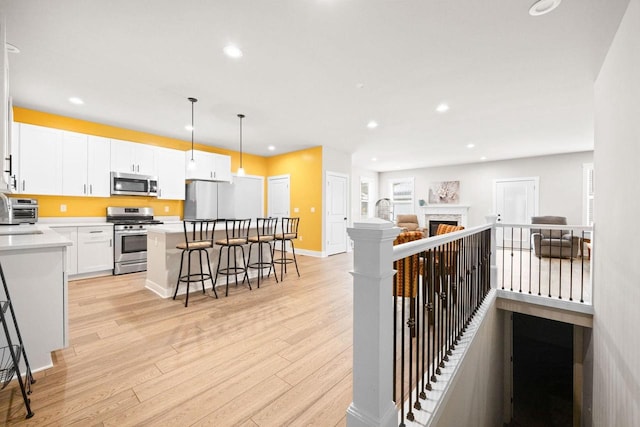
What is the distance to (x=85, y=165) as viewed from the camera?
453cm

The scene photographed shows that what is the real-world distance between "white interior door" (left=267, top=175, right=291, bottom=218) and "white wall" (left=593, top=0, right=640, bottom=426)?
5.74 m

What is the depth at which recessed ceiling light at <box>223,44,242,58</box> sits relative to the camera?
258 cm

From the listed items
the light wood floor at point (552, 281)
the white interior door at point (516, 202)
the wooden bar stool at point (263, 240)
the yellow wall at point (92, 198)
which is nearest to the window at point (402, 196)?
the white interior door at point (516, 202)

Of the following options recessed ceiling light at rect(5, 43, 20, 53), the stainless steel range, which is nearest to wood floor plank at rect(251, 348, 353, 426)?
recessed ceiling light at rect(5, 43, 20, 53)

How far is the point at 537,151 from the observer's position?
6805mm

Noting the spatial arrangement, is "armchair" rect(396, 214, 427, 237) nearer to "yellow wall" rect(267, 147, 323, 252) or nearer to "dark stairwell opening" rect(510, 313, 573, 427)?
"yellow wall" rect(267, 147, 323, 252)

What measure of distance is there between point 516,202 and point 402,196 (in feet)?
Result: 10.9

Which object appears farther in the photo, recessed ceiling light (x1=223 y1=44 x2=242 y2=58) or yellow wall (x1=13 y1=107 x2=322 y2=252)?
yellow wall (x1=13 y1=107 x2=322 y2=252)

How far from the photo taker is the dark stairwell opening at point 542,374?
3.95m

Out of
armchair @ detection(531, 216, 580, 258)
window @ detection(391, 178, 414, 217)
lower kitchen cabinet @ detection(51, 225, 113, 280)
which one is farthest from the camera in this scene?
window @ detection(391, 178, 414, 217)

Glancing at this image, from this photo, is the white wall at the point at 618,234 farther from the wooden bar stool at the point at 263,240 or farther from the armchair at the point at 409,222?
the armchair at the point at 409,222

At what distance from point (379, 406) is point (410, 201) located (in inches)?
359

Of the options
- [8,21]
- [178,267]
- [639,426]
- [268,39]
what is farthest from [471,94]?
[8,21]

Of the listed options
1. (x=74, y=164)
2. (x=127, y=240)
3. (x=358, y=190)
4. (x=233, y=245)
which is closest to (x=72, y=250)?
(x=127, y=240)
